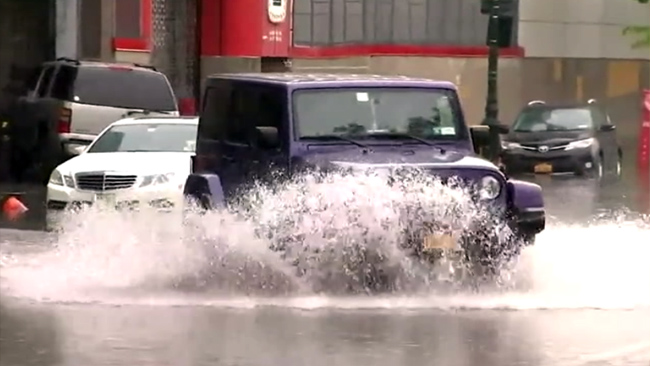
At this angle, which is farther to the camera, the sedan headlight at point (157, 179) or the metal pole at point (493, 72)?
the metal pole at point (493, 72)

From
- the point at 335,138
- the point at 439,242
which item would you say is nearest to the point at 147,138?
the point at 335,138

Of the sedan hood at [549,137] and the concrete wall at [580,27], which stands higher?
the concrete wall at [580,27]

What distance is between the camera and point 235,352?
10.4 meters

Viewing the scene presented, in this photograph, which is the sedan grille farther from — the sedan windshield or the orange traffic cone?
the orange traffic cone

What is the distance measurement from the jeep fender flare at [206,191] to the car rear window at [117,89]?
9.75 meters

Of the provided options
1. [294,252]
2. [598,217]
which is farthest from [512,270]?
[598,217]

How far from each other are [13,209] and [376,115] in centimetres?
817

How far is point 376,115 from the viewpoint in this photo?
45.7 ft

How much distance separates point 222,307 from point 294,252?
82 cm

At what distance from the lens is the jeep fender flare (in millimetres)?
13945

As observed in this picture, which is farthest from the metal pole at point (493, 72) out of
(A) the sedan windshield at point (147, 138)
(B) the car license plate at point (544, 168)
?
(A) the sedan windshield at point (147, 138)

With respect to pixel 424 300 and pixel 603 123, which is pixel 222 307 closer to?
pixel 424 300

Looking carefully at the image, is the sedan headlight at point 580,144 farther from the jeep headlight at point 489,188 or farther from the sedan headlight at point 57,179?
the jeep headlight at point 489,188

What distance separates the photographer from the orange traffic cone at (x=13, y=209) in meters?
20.3
